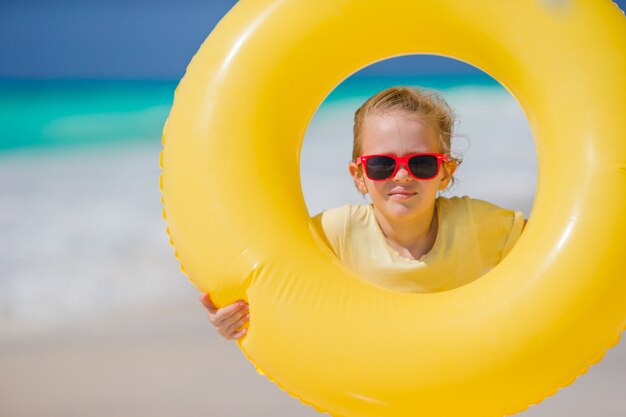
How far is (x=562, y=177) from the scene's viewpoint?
1771mm

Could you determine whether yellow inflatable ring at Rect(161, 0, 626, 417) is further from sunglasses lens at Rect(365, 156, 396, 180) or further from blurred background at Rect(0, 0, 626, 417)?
blurred background at Rect(0, 0, 626, 417)

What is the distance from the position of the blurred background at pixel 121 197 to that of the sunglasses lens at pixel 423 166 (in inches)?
48.8

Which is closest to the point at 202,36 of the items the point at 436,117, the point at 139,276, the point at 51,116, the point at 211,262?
the point at 51,116

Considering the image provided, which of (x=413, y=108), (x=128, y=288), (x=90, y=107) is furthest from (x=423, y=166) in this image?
(x=90, y=107)

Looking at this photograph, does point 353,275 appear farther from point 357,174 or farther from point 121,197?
point 121,197

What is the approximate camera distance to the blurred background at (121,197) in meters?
3.10

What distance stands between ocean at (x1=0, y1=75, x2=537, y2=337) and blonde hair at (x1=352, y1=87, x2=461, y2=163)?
1.82 meters

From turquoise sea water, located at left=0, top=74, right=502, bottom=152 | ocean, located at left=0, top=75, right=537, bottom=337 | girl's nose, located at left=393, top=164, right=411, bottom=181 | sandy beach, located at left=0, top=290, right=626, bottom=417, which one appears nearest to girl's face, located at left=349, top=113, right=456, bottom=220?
girl's nose, located at left=393, top=164, right=411, bottom=181

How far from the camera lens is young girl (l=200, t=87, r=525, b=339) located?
2008mm

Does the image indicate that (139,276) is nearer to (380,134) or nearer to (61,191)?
(61,191)

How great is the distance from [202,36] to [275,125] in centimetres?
288

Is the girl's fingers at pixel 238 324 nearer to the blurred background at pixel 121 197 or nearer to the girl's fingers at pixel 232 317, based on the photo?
the girl's fingers at pixel 232 317

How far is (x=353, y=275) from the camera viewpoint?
1832 millimetres

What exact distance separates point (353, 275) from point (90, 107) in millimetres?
3388
